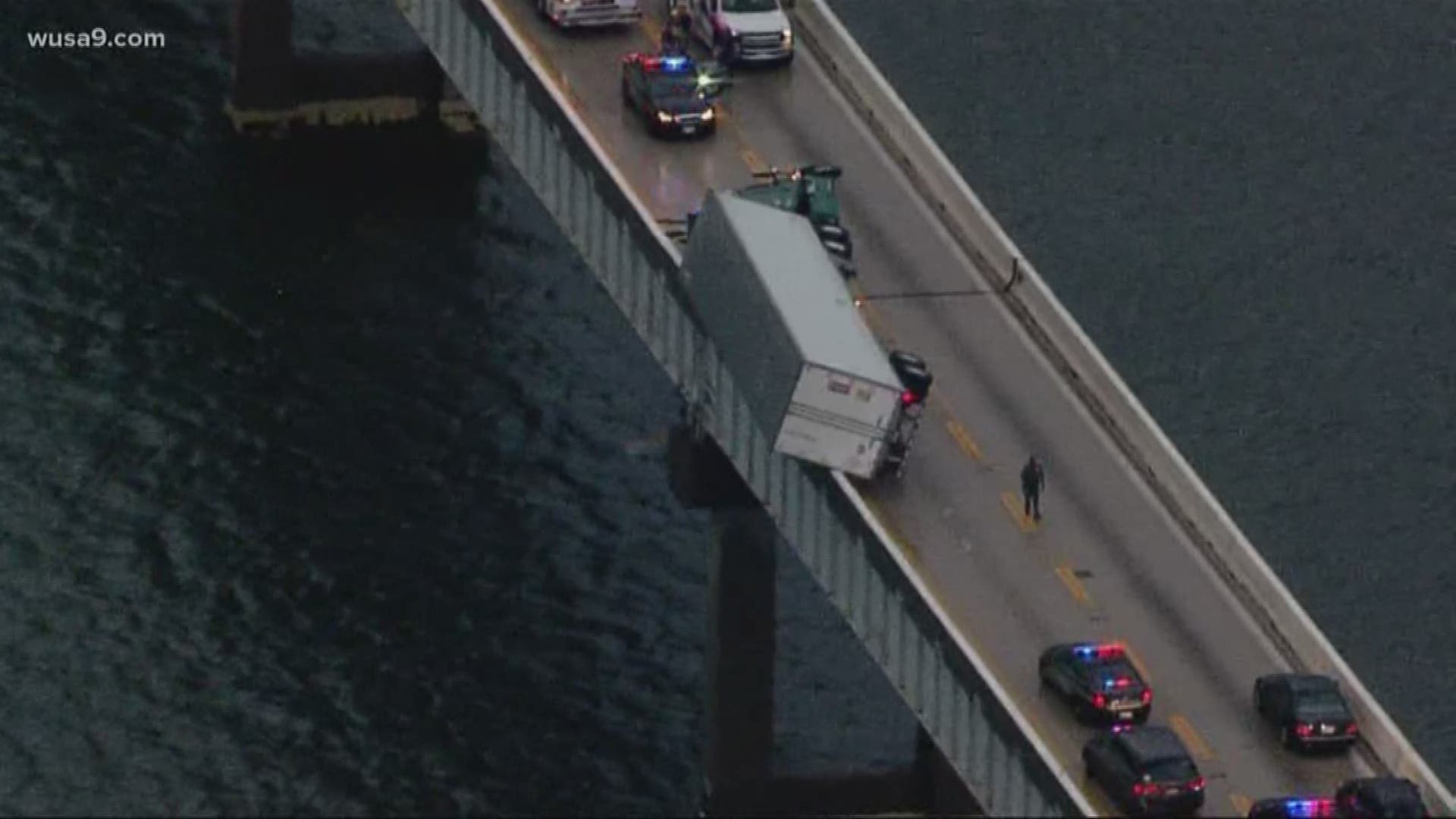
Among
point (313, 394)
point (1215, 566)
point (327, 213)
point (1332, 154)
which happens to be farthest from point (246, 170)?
point (1215, 566)

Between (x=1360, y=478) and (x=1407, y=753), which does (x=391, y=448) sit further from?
(x=1407, y=753)

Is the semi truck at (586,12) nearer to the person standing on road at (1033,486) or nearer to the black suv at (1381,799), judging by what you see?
the person standing on road at (1033,486)

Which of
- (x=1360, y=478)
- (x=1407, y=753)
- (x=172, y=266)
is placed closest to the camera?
(x=1407, y=753)

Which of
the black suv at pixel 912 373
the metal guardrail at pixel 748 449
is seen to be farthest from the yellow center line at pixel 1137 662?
the black suv at pixel 912 373

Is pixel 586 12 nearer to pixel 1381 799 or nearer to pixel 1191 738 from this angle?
pixel 1191 738

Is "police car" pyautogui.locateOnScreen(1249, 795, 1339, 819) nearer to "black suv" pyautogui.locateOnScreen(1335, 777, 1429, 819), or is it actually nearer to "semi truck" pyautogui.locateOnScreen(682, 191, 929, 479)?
"black suv" pyautogui.locateOnScreen(1335, 777, 1429, 819)

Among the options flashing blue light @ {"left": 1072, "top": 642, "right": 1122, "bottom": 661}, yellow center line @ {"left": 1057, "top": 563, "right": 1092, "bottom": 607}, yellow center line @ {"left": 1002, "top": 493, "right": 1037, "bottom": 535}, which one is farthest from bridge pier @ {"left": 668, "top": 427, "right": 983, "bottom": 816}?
flashing blue light @ {"left": 1072, "top": 642, "right": 1122, "bottom": 661}

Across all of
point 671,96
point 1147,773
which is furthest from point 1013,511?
point 671,96
